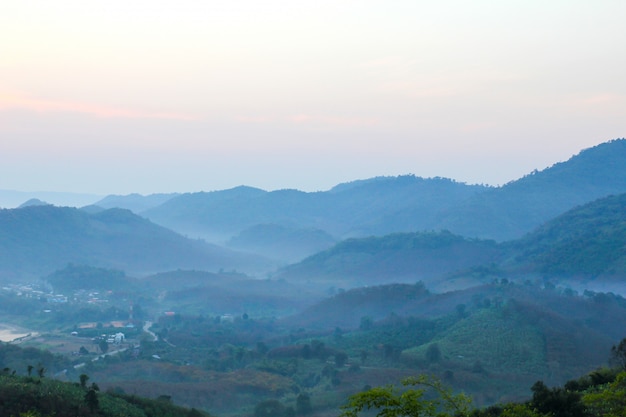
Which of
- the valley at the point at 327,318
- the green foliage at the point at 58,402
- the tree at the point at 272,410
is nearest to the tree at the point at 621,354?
the valley at the point at 327,318

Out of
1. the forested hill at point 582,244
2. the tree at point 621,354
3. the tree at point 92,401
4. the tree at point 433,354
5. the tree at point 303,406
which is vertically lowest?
the tree at point 303,406

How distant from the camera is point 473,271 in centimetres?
14300

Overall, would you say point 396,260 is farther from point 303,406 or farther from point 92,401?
point 92,401

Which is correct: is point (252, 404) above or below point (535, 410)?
below

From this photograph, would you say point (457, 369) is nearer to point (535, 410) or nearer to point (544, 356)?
point (544, 356)

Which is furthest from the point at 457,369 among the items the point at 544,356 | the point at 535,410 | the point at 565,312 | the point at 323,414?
the point at 535,410

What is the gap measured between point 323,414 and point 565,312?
50401 mm

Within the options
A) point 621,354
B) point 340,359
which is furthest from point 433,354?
point 621,354

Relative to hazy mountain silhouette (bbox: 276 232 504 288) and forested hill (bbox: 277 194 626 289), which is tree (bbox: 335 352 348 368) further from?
hazy mountain silhouette (bbox: 276 232 504 288)

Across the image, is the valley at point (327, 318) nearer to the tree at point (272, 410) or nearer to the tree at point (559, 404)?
the tree at point (272, 410)

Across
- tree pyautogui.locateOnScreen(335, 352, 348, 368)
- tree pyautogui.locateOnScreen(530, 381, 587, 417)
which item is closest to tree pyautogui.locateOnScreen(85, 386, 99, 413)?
tree pyautogui.locateOnScreen(530, 381, 587, 417)

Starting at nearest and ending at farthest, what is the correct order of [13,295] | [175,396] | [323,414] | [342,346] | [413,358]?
[323,414] → [175,396] → [413,358] → [342,346] → [13,295]

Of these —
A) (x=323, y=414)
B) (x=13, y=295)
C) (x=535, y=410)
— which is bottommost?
(x=323, y=414)

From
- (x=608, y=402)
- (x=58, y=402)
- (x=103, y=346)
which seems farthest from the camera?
(x=103, y=346)
